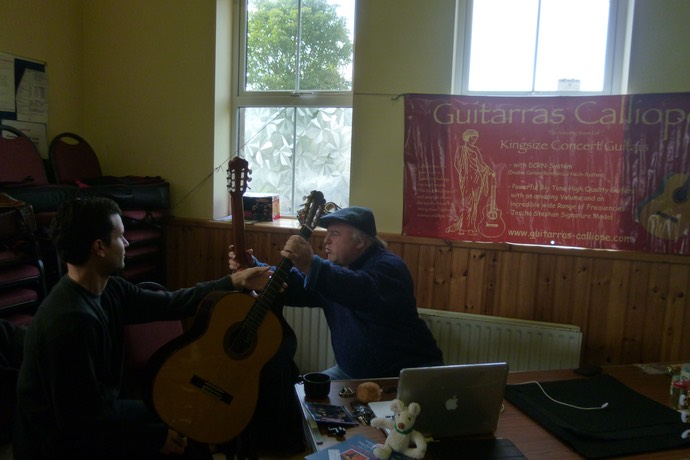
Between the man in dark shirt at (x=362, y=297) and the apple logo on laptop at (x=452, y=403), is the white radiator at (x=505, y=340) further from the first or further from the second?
the apple logo on laptop at (x=452, y=403)

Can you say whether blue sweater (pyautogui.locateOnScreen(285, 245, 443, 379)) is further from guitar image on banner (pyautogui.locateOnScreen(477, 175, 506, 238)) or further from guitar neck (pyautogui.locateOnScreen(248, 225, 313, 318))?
guitar image on banner (pyautogui.locateOnScreen(477, 175, 506, 238))

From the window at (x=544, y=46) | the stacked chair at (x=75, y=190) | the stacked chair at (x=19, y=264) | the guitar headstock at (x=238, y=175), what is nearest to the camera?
the guitar headstock at (x=238, y=175)

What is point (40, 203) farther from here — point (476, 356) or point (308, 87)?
point (476, 356)

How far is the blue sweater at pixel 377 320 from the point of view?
75.2 inches

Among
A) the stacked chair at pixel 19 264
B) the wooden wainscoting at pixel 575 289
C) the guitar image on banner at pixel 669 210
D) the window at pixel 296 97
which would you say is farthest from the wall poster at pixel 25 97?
the guitar image on banner at pixel 669 210

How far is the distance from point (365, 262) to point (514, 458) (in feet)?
3.32

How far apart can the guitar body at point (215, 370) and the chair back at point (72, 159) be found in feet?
5.33

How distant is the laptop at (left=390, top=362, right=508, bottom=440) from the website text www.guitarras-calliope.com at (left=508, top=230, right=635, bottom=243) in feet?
4.61

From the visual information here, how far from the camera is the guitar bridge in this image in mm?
1634

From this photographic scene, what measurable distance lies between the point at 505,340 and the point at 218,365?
146 cm

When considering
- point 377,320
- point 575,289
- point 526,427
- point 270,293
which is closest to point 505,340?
point 575,289

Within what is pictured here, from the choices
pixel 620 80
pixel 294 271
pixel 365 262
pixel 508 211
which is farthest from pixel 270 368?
pixel 620 80

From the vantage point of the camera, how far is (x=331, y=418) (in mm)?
1372

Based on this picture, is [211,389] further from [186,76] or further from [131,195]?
[186,76]
